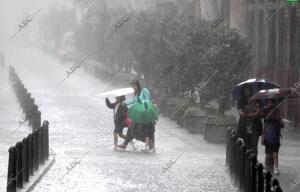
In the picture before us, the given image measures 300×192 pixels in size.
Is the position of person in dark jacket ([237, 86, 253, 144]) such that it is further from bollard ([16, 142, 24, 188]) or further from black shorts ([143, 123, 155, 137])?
bollard ([16, 142, 24, 188])

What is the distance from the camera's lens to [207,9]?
129 ft

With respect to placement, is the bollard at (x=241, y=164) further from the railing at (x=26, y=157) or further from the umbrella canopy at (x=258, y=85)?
the railing at (x=26, y=157)

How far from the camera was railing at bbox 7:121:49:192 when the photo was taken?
1566cm

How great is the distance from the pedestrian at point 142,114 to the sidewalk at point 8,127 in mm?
3073

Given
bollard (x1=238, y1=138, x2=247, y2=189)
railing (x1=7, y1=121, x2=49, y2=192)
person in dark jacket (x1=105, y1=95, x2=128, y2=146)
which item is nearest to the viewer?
railing (x1=7, y1=121, x2=49, y2=192)

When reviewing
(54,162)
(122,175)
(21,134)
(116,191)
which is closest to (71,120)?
(21,134)

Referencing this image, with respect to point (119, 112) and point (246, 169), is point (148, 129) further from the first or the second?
point (246, 169)

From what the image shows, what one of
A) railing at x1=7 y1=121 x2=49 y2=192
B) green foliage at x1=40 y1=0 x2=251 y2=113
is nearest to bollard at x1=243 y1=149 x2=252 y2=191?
railing at x1=7 y1=121 x2=49 y2=192

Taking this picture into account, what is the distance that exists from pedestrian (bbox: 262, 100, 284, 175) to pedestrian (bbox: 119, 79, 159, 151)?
4.27m

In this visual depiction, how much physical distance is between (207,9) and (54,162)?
1978 centimetres

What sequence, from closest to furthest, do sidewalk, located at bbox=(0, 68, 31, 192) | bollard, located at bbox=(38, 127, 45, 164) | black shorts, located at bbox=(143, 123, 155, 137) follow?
bollard, located at bbox=(38, 127, 45, 164)
sidewalk, located at bbox=(0, 68, 31, 192)
black shorts, located at bbox=(143, 123, 155, 137)

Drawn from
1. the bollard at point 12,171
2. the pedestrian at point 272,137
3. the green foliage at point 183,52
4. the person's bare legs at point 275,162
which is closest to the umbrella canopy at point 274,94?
the pedestrian at point 272,137

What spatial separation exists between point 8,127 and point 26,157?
1166cm

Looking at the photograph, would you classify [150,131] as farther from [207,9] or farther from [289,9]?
[207,9]
